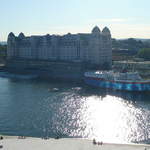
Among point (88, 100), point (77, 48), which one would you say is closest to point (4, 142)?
point (88, 100)

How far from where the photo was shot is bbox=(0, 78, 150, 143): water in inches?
1556

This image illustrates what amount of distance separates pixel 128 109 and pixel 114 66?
1948 inches

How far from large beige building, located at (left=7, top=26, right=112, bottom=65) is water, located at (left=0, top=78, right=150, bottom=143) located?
27339 mm

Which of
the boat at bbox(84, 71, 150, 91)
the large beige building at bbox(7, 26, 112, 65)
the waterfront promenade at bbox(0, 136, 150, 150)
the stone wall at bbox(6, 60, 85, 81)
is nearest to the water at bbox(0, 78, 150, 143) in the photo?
the boat at bbox(84, 71, 150, 91)

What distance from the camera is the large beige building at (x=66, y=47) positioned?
98.0 meters

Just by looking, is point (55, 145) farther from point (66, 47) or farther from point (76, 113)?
point (66, 47)

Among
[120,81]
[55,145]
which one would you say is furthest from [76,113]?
[120,81]

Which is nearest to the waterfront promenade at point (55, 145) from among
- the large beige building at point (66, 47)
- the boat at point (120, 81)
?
the boat at point (120, 81)

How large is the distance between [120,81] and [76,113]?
24047 mm

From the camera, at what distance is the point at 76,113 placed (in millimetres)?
48406

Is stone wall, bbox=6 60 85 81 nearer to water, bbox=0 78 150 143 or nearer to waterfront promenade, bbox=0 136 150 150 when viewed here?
water, bbox=0 78 150 143

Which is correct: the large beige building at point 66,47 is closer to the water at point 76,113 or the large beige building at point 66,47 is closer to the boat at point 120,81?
the boat at point 120,81

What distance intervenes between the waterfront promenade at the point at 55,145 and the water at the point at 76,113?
4274 mm

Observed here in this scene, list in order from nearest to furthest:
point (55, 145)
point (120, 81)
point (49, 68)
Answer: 1. point (55, 145)
2. point (120, 81)
3. point (49, 68)
